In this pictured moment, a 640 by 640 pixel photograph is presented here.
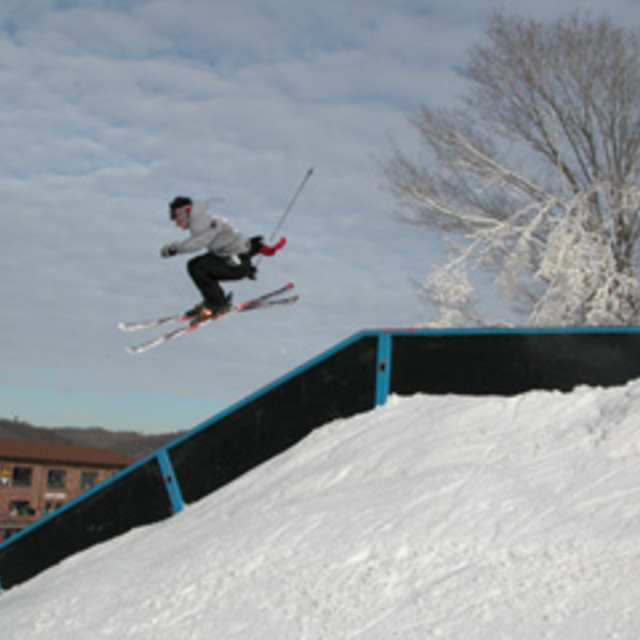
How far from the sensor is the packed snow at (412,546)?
14.3ft

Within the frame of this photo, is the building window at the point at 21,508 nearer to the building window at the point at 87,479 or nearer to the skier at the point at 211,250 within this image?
the building window at the point at 87,479

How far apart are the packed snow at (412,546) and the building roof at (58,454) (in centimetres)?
5403

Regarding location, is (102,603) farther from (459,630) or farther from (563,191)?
(563,191)

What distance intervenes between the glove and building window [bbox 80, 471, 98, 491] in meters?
54.2

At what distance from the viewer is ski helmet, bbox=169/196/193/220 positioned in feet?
34.7

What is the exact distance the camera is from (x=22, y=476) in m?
58.7

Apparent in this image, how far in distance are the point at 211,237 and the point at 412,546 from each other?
6.23 metres

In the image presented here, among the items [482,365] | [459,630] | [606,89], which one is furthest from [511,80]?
[459,630]

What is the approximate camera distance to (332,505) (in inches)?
240

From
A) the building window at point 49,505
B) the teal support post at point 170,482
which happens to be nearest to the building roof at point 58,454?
the building window at point 49,505

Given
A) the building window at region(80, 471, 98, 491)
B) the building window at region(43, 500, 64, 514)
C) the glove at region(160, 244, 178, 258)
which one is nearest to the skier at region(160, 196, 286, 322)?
the glove at region(160, 244, 178, 258)

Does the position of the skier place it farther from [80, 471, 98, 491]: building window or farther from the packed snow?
[80, 471, 98, 491]: building window

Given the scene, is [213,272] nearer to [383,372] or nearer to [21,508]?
[383,372]

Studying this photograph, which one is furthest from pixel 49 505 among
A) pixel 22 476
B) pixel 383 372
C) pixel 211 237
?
pixel 383 372
